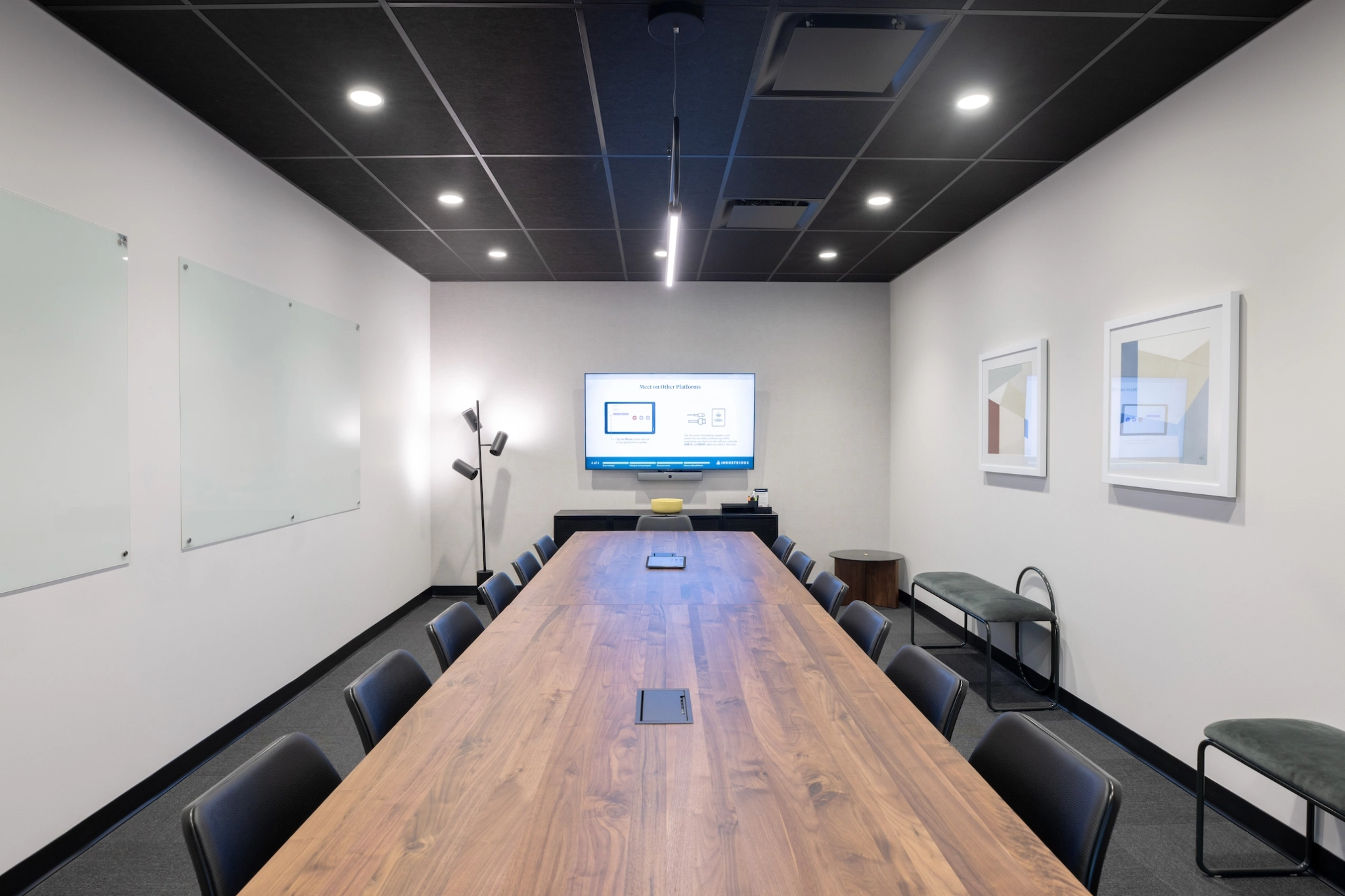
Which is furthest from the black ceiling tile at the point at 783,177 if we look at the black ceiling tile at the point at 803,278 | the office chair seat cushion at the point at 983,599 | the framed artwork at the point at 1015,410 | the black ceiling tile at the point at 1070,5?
the office chair seat cushion at the point at 983,599

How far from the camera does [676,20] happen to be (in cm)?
227

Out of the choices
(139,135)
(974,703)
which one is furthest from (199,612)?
(974,703)

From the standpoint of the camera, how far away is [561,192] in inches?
155

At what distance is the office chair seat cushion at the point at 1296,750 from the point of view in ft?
5.95

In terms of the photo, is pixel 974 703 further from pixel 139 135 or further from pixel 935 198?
pixel 139 135

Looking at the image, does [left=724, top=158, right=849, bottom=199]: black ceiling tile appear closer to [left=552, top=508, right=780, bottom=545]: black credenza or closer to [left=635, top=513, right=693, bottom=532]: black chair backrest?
[left=635, top=513, right=693, bottom=532]: black chair backrest

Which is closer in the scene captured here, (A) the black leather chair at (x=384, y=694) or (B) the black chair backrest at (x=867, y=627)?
(A) the black leather chair at (x=384, y=694)

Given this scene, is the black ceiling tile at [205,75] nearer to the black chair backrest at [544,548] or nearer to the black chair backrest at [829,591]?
the black chair backrest at [544,548]

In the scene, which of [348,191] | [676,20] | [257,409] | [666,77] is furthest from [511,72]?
[257,409]

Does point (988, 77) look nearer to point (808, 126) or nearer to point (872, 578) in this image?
point (808, 126)

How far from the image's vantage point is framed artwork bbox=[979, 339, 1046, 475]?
381 cm

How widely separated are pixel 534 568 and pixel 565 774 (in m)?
2.63

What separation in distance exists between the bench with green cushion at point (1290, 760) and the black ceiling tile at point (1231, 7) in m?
2.41

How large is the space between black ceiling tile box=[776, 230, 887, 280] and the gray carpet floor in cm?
326
